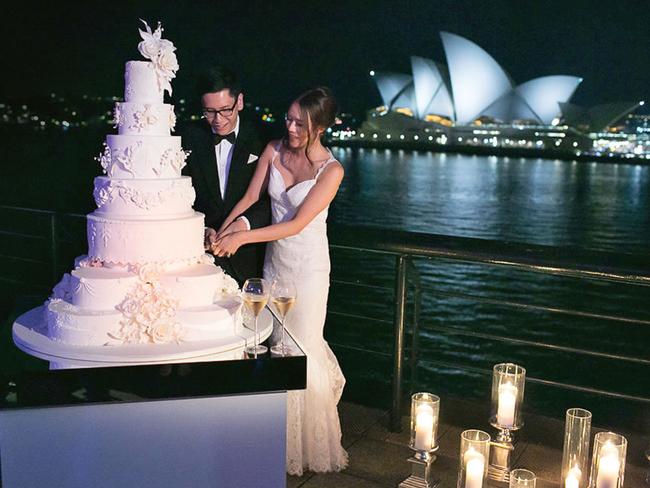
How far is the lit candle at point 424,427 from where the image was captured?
10.5 feet

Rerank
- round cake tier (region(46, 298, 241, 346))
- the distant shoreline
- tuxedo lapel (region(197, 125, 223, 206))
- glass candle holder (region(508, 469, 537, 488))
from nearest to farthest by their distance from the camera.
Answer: round cake tier (region(46, 298, 241, 346)) → glass candle holder (region(508, 469, 537, 488)) → tuxedo lapel (region(197, 125, 223, 206)) → the distant shoreline

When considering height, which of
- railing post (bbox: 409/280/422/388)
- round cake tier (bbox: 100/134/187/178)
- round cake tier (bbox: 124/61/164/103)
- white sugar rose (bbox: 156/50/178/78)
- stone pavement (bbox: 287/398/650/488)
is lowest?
stone pavement (bbox: 287/398/650/488)

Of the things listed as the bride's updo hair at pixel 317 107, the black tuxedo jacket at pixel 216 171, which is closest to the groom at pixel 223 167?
the black tuxedo jacket at pixel 216 171

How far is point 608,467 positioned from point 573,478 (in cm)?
16

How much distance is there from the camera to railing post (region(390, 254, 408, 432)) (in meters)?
3.87

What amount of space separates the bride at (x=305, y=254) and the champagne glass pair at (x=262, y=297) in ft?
1.85

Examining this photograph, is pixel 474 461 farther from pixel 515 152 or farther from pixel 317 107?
pixel 515 152


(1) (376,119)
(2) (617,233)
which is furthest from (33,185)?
(1) (376,119)

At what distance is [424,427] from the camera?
3.21 metres

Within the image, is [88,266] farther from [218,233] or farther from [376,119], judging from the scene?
[376,119]

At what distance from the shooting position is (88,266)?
8.69 ft

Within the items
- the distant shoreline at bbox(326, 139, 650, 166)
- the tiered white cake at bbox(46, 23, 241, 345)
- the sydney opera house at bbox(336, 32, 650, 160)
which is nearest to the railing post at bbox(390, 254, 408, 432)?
the tiered white cake at bbox(46, 23, 241, 345)

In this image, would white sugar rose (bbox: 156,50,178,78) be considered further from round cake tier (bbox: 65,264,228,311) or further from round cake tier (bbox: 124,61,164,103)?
round cake tier (bbox: 65,264,228,311)

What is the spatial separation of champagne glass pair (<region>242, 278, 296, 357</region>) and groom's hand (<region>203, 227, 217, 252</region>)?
2.17 ft
